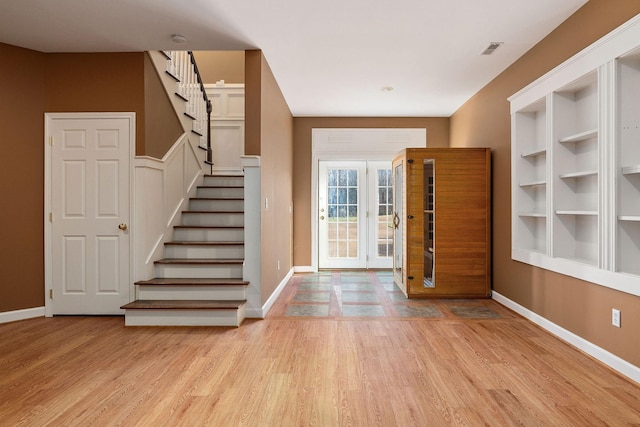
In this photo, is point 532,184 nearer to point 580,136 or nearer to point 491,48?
point 580,136

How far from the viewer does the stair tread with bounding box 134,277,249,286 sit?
154 inches

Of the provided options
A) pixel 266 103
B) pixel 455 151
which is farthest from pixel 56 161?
pixel 455 151

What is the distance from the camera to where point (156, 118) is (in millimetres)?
4363

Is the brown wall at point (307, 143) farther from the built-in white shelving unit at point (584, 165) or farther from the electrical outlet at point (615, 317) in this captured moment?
the electrical outlet at point (615, 317)

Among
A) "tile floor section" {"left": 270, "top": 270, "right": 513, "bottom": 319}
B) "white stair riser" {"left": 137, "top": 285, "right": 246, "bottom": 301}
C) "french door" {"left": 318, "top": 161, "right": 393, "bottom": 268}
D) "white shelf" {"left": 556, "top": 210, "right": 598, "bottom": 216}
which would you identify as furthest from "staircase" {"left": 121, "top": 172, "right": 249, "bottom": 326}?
"white shelf" {"left": 556, "top": 210, "right": 598, "bottom": 216}

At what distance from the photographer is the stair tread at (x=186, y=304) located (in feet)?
12.2

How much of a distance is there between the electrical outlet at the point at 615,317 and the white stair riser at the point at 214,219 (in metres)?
3.62

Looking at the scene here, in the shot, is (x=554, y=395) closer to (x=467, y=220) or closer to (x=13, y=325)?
(x=467, y=220)

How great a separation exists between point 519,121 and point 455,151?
2.78 feet

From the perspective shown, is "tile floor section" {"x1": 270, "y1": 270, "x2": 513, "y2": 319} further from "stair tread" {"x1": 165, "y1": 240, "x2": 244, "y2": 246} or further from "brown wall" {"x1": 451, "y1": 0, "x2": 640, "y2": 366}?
"stair tread" {"x1": 165, "y1": 240, "x2": 244, "y2": 246}

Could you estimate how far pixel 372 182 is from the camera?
717 centimetres

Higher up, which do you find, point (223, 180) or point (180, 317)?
point (223, 180)

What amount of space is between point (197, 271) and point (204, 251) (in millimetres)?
276

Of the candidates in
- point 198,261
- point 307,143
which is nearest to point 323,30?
point 198,261
